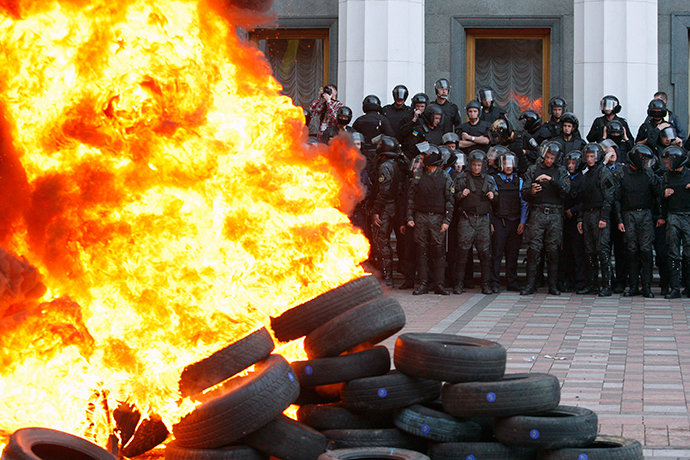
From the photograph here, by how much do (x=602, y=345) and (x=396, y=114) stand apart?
8.19m

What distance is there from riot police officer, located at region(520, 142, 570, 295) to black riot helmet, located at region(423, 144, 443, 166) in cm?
158

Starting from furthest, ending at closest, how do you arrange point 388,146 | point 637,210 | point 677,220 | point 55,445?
point 388,146
point 637,210
point 677,220
point 55,445

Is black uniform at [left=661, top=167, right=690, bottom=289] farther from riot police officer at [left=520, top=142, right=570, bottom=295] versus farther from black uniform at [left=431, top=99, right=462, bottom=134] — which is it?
black uniform at [left=431, top=99, right=462, bottom=134]

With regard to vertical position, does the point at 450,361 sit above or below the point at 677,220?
below

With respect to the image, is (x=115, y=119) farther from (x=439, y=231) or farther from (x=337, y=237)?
(x=439, y=231)

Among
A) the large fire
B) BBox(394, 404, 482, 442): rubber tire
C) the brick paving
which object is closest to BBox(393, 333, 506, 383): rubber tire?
BBox(394, 404, 482, 442): rubber tire

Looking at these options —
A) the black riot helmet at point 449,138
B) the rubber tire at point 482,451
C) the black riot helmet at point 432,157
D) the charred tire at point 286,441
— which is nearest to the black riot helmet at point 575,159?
the black riot helmet at point 449,138

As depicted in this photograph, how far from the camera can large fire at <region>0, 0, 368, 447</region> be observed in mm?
5926

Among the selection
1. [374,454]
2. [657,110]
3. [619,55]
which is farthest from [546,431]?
[619,55]

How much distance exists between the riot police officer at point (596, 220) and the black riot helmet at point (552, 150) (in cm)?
47

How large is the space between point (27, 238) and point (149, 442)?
174 centimetres

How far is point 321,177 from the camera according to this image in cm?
752

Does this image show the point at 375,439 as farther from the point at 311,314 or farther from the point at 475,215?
the point at 475,215

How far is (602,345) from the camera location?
1006 centimetres
